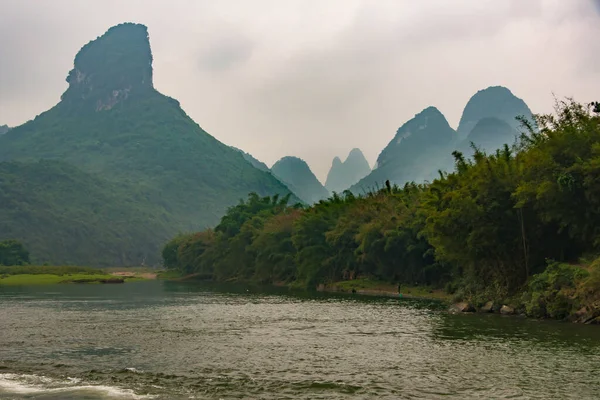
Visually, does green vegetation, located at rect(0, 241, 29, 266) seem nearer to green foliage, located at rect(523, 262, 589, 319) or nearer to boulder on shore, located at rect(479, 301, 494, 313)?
boulder on shore, located at rect(479, 301, 494, 313)

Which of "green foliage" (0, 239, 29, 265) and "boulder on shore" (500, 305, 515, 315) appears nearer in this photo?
"boulder on shore" (500, 305, 515, 315)

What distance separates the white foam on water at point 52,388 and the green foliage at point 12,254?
412ft

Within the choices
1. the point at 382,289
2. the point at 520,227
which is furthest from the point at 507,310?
the point at 382,289

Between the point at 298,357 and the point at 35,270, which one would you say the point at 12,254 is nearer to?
the point at 35,270

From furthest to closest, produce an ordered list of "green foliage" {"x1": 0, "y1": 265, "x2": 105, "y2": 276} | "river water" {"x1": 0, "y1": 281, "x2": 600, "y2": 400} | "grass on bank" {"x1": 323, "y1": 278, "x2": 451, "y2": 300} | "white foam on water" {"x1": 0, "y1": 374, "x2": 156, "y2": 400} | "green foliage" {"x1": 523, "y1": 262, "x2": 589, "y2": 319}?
"green foliage" {"x1": 0, "y1": 265, "x2": 105, "y2": 276} < "grass on bank" {"x1": 323, "y1": 278, "x2": 451, "y2": 300} < "green foliage" {"x1": 523, "y1": 262, "x2": 589, "y2": 319} < "river water" {"x1": 0, "y1": 281, "x2": 600, "y2": 400} < "white foam on water" {"x1": 0, "y1": 374, "x2": 156, "y2": 400}

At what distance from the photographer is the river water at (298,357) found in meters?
19.7

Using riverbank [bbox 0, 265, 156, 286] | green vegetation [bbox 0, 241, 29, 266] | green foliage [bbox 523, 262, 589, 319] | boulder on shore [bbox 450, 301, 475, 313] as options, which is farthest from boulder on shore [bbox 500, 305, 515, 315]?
green vegetation [bbox 0, 241, 29, 266]

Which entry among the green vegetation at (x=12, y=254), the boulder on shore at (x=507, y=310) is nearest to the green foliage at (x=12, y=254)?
the green vegetation at (x=12, y=254)

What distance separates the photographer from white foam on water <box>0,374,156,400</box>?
1920cm

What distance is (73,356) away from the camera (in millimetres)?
26734

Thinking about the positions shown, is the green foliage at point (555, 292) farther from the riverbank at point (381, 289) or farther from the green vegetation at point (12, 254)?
the green vegetation at point (12, 254)

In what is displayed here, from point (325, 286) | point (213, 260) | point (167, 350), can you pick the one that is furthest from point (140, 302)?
point (213, 260)

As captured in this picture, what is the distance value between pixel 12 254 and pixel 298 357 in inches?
5073

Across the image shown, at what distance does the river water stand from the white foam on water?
6 cm
